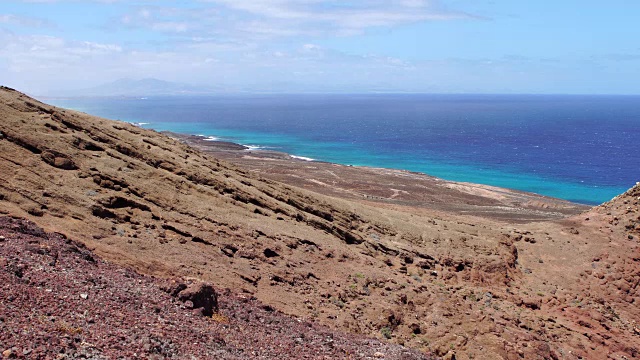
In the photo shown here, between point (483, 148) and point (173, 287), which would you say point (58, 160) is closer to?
point (173, 287)

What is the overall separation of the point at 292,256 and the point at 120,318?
37.6 feet

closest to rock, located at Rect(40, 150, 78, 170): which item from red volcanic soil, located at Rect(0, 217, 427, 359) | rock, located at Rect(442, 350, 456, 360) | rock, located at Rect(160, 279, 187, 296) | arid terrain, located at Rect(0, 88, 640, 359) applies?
arid terrain, located at Rect(0, 88, 640, 359)

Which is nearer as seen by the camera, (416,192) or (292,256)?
(292,256)

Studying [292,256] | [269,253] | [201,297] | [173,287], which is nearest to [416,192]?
[292,256]

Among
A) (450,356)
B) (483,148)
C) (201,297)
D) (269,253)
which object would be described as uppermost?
(201,297)

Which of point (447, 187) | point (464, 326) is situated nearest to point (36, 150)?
point (464, 326)

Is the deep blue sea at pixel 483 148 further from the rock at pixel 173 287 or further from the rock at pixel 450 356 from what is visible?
the rock at pixel 173 287

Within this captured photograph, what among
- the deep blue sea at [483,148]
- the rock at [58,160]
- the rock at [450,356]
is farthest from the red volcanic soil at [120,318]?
the deep blue sea at [483,148]

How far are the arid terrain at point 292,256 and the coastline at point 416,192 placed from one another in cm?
2329

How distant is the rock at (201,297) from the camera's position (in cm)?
1473

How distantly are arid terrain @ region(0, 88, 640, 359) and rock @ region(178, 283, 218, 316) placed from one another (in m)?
0.32

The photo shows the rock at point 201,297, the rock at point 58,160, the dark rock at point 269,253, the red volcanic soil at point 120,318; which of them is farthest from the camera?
the dark rock at point 269,253

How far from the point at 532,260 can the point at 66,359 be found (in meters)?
29.9

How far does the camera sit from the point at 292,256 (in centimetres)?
2306
